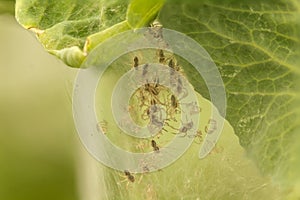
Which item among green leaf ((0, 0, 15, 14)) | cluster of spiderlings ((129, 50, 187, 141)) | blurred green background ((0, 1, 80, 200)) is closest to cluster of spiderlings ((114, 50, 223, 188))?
cluster of spiderlings ((129, 50, 187, 141))

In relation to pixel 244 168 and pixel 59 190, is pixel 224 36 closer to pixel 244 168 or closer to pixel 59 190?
pixel 244 168

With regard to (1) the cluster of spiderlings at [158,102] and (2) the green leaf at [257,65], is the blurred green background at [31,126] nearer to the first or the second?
(1) the cluster of spiderlings at [158,102]

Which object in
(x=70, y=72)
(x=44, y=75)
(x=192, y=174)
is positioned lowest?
(x=192, y=174)


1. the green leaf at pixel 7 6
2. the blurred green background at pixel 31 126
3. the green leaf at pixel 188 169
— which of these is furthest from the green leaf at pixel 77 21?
the blurred green background at pixel 31 126

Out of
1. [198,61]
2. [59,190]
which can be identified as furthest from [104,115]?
[59,190]

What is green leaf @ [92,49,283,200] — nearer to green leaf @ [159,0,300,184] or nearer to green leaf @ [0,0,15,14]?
green leaf @ [159,0,300,184]

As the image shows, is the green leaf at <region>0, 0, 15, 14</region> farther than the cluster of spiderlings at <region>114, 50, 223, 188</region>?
Yes
